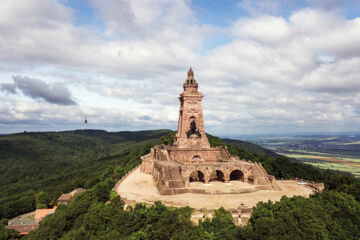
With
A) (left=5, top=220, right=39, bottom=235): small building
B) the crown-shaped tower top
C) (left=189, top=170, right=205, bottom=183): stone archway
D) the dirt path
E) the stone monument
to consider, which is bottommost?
(left=5, top=220, right=39, bottom=235): small building

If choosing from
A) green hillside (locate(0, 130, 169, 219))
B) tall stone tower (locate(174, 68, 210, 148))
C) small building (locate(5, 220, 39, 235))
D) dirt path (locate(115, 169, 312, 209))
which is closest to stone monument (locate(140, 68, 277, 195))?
tall stone tower (locate(174, 68, 210, 148))

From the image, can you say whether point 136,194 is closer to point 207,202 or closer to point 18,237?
point 207,202

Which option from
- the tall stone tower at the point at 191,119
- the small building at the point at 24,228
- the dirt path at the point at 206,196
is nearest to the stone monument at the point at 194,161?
the tall stone tower at the point at 191,119

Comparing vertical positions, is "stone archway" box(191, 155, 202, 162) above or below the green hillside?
above

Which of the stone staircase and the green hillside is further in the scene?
the green hillside

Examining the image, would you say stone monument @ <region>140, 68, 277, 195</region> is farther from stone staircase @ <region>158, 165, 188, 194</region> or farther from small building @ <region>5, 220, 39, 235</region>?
small building @ <region>5, 220, 39, 235</region>

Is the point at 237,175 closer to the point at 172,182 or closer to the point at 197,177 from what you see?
the point at 197,177
